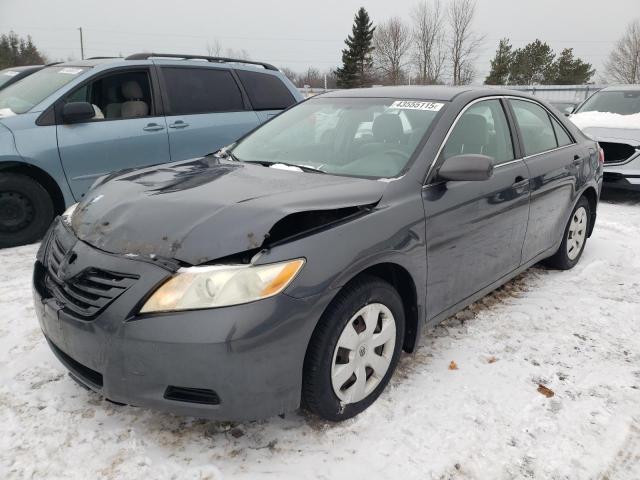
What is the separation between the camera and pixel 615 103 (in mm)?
8680

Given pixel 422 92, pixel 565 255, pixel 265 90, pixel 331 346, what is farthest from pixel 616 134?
pixel 331 346

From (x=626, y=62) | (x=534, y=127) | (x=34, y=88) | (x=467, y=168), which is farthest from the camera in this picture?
(x=626, y=62)

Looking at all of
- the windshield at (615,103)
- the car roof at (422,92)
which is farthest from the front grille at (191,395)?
the windshield at (615,103)

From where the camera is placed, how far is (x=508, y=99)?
12.0 ft

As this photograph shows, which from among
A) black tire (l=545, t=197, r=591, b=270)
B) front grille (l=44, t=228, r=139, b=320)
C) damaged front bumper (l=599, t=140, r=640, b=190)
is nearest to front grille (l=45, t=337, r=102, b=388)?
front grille (l=44, t=228, r=139, b=320)

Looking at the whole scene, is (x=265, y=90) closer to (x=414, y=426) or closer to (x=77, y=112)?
(x=77, y=112)

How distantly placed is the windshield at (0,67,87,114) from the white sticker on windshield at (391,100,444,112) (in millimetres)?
3547

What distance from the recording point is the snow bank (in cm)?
770

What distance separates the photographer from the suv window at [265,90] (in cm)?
631

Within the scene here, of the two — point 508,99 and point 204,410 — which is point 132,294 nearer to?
point 204,410

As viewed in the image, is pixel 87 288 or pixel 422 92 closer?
pixel 87 288

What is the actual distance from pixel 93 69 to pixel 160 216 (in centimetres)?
370

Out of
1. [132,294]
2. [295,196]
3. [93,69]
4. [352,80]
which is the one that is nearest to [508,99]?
[295,196]

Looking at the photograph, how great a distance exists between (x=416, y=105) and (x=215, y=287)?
1.88m
